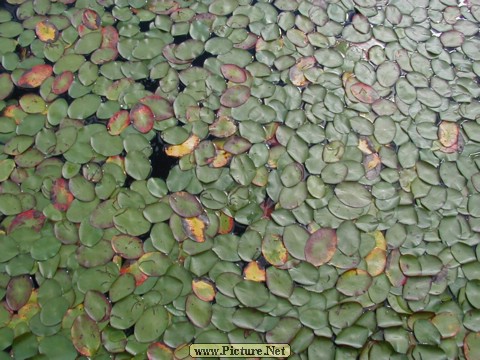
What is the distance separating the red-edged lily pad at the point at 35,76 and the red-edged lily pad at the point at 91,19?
0.69 feet

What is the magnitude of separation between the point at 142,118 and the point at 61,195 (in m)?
0.35

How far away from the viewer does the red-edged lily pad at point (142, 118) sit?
1.55 metres

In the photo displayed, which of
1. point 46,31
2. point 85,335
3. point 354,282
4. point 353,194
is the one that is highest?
point 46,31

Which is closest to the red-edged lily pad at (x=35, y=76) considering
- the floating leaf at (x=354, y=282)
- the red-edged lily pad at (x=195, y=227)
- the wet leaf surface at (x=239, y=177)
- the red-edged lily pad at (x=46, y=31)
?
the wet leaf surface at (x=239, y=177)

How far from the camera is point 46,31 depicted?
67.8 inches

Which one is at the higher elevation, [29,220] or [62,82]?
[62,82]

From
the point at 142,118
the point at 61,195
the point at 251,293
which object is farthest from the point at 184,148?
the point at 251,293

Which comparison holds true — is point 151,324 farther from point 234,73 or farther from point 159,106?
point 234,73

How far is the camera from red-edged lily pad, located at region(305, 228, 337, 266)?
1.37m

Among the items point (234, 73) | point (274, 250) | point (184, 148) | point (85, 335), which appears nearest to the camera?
point (85, 335)

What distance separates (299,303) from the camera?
133cm

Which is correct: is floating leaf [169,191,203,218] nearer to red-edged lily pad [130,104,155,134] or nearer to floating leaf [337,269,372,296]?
red-edged lily pad [130,104,155,134]

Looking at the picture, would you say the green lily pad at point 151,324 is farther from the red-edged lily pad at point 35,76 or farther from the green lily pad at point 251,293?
the red-edged lily pad at point 35,76

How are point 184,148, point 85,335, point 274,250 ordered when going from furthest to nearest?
point 184,148
point 274,250
point 85,335
